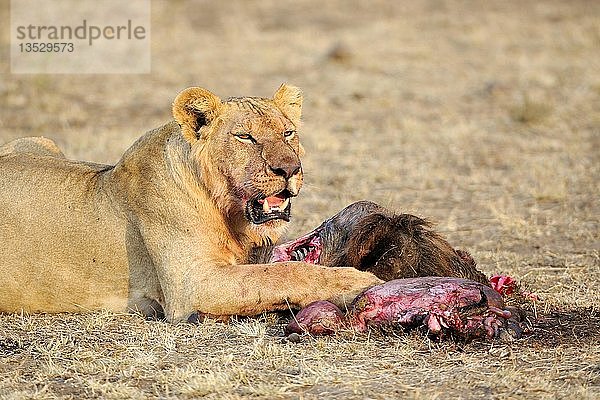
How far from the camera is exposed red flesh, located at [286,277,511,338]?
194 inches

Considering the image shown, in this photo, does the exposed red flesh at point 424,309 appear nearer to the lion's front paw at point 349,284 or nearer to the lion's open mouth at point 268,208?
the lion's front paw at point 349,284

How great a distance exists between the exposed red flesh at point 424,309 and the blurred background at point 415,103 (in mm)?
1095

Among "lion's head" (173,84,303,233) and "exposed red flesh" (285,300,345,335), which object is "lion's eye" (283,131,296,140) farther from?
"exposed red flesh" (285,300,345,335)

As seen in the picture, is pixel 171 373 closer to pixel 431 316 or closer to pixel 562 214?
pixel 431 316

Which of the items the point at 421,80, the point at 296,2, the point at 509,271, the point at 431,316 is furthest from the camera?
the point at 296,2

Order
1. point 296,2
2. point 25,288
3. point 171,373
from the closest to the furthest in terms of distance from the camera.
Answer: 1. point 171,373
2. point 25,288
3. point 296,2

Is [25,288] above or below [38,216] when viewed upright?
below

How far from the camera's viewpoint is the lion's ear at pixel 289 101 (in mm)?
5770

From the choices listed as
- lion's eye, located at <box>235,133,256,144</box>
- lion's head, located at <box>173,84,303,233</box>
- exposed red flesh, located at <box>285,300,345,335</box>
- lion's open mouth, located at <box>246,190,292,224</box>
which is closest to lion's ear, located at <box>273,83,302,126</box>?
lion's head, located at <box>173,84,303,233</box>

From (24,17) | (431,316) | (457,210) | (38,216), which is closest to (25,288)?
(38,216)

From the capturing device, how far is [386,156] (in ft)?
35.9

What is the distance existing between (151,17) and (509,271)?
14818 millimetres

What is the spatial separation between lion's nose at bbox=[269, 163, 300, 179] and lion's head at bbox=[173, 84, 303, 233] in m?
0.01

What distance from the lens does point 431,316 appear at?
16.2ft
